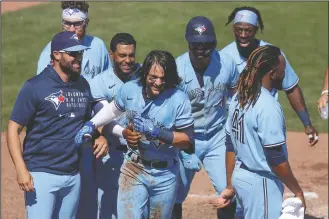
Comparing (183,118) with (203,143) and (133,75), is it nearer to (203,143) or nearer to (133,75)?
(133,75)

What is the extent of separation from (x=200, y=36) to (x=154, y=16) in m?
11.2

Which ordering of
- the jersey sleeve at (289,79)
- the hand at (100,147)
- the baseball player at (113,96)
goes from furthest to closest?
the jersey sleeve at (289,79)
the baseball player at (113,96)
the hand at (100,147)

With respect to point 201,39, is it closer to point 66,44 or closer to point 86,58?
point 86,58

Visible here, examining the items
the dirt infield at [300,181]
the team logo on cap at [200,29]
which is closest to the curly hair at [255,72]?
the team logo on cap at [200,29]

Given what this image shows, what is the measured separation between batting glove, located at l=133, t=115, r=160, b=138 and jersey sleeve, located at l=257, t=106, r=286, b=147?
2.64 feet

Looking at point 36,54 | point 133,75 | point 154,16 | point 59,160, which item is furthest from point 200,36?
point 154,16

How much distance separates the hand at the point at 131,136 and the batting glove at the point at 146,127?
4 cm

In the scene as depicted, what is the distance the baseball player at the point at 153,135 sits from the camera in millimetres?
5402

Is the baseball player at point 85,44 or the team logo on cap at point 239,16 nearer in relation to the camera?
the baseball player at point 85,44

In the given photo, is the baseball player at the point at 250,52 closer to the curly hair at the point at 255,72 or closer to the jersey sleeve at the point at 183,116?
the jersey sleeve at the point at 183,116

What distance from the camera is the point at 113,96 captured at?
6.07m

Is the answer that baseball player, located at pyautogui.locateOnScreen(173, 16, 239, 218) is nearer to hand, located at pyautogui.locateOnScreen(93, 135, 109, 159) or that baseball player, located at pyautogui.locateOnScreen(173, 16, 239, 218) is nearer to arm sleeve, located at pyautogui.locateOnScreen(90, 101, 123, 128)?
arm sleeve, located at pyautogui.locateOnScreen(90, 101, 123, 128)

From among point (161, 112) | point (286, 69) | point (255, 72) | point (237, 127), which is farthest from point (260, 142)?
point (286, 69)

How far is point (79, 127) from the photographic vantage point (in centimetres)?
545
